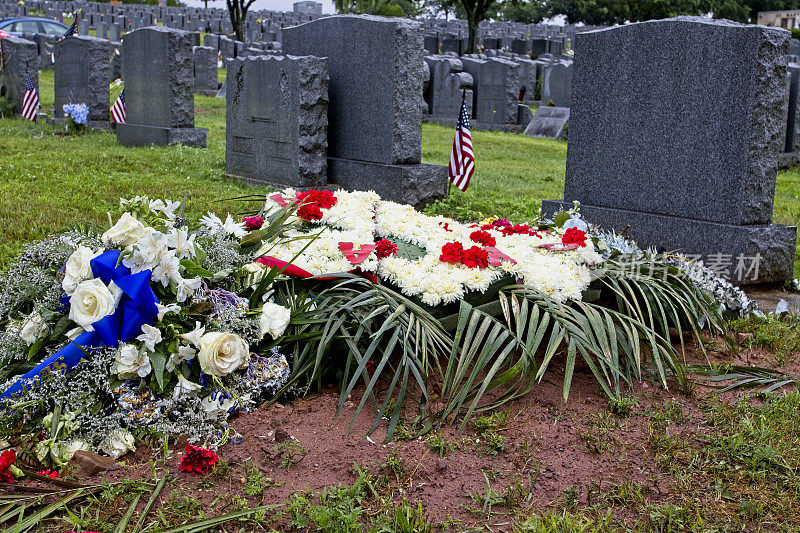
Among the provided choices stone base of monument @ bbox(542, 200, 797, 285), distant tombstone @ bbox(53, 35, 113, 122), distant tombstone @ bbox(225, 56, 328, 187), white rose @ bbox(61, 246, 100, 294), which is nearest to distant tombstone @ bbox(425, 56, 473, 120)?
distant tombstone @ bbox(53, 35, 113, 122)

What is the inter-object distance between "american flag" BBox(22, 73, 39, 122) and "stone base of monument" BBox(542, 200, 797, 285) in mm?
10714

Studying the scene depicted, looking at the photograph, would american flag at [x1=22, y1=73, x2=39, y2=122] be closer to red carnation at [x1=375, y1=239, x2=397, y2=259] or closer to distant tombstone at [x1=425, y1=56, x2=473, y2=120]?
distant tombstone at [x1=425, y1=56, x2=473, y2=120]

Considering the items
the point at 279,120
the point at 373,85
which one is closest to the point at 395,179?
the point at 373,85

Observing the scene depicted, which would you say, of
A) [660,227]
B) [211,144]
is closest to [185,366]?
[660,227]

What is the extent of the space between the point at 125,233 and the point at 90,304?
332 millimetres

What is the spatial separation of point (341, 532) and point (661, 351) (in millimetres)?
1740

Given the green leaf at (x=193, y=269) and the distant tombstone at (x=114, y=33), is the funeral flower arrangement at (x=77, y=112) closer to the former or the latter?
the green leaf at (x=193, y=269)

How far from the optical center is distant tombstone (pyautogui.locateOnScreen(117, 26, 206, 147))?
9297 mm

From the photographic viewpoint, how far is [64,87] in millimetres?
12195

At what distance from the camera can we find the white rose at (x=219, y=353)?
104 inches

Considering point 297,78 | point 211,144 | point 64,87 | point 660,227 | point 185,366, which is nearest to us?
point 185,366

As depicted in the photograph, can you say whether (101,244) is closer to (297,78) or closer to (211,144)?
(297,78)

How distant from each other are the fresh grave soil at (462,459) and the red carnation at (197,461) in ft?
0.09

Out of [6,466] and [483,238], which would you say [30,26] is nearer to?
[483,238]
